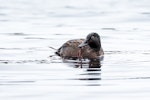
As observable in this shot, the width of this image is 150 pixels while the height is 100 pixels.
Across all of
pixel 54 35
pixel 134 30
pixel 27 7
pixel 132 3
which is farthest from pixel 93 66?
pixel 132 3

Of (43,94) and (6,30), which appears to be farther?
(6,30)

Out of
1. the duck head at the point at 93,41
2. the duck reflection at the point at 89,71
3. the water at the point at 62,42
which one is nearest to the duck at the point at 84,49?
the duck head at the point at 93,41

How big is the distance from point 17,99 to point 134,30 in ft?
44.9

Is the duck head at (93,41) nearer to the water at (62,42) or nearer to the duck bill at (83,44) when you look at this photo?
the duck bill at (83,44)

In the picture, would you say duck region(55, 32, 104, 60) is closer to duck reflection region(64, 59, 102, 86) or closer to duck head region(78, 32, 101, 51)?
duck head region(78, 32, 101, 51)

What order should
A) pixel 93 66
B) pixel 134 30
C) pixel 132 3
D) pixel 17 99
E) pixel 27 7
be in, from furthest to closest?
pixel 132 3 < pixel 27 7 < pixel 134 30 < pixel 93 66 < pixel 17 99

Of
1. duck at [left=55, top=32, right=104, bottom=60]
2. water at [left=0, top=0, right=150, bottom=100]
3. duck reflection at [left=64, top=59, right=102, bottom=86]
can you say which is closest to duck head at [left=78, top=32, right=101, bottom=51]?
duck at [left=55, top=32, right=104, bottom=60]

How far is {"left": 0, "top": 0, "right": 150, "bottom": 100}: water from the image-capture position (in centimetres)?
1312

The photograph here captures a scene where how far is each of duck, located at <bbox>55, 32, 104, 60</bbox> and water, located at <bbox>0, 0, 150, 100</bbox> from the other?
1.18 feet

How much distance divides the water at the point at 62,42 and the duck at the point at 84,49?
0.36 metres

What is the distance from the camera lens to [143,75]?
15.0 meters

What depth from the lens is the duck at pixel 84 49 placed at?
1886 centimetres

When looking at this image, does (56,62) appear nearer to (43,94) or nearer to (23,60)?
(23,60)

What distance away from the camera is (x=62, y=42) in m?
22.0
